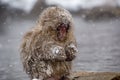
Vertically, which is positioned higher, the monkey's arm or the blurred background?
the blurred background

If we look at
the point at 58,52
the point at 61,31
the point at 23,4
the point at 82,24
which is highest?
the point at 23,4

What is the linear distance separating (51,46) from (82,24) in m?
8.80

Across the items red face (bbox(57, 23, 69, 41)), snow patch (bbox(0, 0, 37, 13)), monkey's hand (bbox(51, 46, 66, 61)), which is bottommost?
monkey's hand (bbox(51, 46, 66, 61))

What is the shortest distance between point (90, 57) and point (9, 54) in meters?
1.42

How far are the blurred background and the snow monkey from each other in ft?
13.6

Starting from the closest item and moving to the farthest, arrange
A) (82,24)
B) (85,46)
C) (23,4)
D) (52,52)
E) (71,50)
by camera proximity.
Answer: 1. (52,52)
2. (71,50)
3. (85,46)
4. (82,24)
5. (23,4)

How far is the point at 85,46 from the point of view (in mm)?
11766

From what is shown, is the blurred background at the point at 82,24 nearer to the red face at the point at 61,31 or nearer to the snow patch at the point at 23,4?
the snow patch at the point at 23,4

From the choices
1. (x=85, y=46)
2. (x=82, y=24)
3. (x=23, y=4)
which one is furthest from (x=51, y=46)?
(x=23, y=4)

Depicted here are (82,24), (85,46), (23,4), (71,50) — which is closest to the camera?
(71,50)

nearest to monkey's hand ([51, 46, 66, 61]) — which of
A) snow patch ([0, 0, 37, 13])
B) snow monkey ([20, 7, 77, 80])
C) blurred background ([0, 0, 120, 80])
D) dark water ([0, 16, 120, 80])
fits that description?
snow monkey ([20, 7, 77, 80])

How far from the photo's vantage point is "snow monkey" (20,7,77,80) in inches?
225

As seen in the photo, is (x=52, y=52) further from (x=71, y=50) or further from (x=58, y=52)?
(x=71, y=50)

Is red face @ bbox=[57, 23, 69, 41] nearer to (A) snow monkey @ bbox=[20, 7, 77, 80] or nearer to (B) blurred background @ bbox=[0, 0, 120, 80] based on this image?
(A) snow monkey @ bbox=[20, 7, 77, 80]
